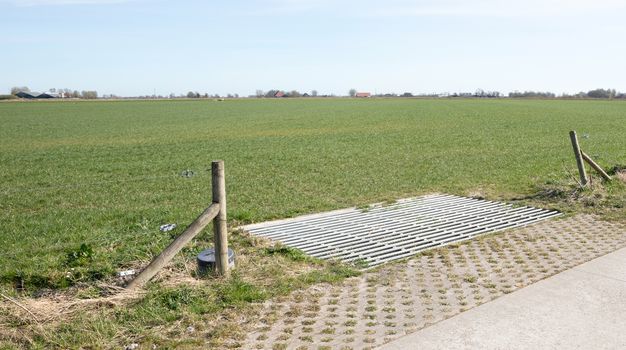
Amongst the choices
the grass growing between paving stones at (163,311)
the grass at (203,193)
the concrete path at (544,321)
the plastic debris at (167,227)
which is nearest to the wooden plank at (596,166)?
the grass at (203,193)

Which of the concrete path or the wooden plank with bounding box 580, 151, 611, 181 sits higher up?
the wooden plank with bounding box 580, 151, 611, 181

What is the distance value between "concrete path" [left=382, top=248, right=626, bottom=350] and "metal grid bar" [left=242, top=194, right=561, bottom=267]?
1.84 metres

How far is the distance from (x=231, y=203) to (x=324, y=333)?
610cm

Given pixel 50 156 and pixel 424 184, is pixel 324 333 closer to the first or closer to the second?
pixel 424 184

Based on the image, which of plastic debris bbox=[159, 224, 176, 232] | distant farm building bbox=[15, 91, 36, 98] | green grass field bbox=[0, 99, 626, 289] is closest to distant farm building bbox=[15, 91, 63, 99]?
distant farm building bbox=[15, 91, 36, 98]

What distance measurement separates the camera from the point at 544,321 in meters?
4.50

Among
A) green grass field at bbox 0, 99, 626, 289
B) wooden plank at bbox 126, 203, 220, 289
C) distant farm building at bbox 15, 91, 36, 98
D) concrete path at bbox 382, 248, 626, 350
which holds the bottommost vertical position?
green grass field at bbox 0, 99, 626, 289

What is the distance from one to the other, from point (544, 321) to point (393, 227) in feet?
12.2

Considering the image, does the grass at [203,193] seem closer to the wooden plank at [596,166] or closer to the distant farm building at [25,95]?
the wooden plank at [596,166]

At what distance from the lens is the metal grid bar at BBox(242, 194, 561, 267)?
6.95m

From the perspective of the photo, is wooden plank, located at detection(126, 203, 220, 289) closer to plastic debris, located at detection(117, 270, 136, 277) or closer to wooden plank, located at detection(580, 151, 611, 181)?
plastic debris, located at detection(117, 270, 136, 277)

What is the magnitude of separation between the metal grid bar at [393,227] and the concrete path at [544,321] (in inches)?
72.5

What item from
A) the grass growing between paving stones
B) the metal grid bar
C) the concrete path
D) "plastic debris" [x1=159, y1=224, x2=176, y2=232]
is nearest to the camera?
the concrete path

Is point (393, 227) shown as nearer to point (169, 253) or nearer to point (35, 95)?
point (169, 253)
